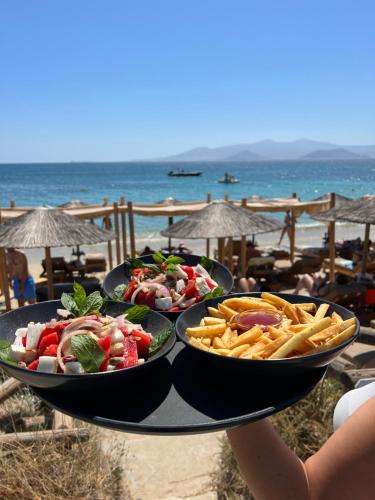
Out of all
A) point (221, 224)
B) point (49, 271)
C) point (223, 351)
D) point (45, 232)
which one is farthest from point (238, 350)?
point (221, 224)

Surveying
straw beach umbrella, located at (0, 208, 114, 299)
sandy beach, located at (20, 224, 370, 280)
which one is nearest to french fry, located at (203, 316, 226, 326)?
straw beach umbrella, located at (0, 208, 114, 299)

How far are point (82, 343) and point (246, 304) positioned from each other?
66cm

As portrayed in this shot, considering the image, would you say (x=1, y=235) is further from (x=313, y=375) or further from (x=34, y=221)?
(x=313, y=375)

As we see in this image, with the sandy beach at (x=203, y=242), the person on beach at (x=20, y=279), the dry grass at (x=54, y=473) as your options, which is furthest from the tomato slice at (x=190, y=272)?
the sandy beach at (x=203, y=242)

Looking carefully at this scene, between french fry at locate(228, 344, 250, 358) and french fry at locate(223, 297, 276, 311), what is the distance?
284mm

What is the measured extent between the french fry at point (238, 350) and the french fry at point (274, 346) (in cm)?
6

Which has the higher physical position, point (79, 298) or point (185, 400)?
point (79, 298)

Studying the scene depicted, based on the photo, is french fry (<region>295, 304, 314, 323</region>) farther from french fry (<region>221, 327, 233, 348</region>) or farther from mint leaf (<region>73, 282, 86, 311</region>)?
mint leaf (<region>73, 282, 86, 311</region>)

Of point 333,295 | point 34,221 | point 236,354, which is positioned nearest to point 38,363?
point 236,354

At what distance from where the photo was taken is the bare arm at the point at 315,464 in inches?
43.3

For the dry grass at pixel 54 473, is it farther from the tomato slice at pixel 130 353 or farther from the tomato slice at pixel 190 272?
the tomato slice at pixel 130 353

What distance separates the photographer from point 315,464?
1198 millimetres

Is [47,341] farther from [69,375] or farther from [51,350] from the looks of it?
[69,375]

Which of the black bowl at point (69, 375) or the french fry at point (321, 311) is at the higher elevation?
the french fry at point (321, 311)
